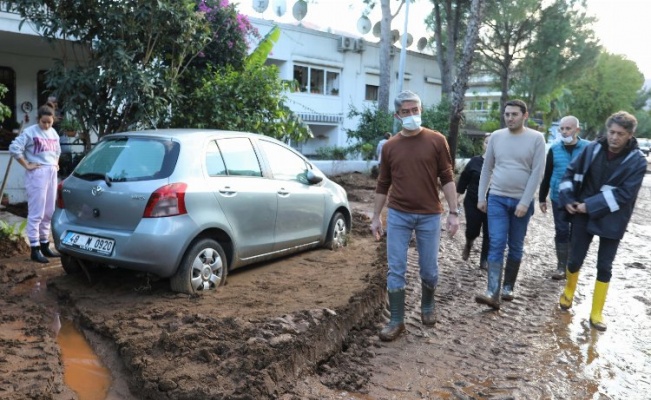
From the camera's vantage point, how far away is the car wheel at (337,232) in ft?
25.1

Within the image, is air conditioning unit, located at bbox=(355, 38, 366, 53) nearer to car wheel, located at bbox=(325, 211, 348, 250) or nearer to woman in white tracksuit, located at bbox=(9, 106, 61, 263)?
car wheel, located at bbox=(325, 211, 348, 250)

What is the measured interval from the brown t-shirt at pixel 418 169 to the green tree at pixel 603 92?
5228 centimetres

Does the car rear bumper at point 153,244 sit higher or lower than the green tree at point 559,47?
lower

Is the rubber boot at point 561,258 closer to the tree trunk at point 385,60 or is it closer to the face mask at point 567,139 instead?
the face mask at point 567,139

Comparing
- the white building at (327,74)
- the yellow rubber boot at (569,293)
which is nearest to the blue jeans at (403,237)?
the yellow rubber boot at (569,293)

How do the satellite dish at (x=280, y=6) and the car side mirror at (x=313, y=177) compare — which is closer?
the car side mirror at (x=313, y=177)

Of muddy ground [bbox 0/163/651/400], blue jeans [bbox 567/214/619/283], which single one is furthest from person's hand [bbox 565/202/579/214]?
muddy ground [bbox 0/163/651/400]

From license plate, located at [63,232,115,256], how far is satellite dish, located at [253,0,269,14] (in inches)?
853

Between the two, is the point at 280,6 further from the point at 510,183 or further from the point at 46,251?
the point at 510,183

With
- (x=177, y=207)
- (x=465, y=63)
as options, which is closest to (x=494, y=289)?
(x=177, y=207)

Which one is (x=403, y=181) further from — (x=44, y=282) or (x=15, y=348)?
(x=44, y=282)

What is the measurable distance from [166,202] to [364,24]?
84.2 feet

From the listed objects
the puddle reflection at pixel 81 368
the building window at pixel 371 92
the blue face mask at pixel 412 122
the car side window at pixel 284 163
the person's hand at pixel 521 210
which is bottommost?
the puddle reflection at pixel 81 368

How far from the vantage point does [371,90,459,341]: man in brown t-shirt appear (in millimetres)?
4703
